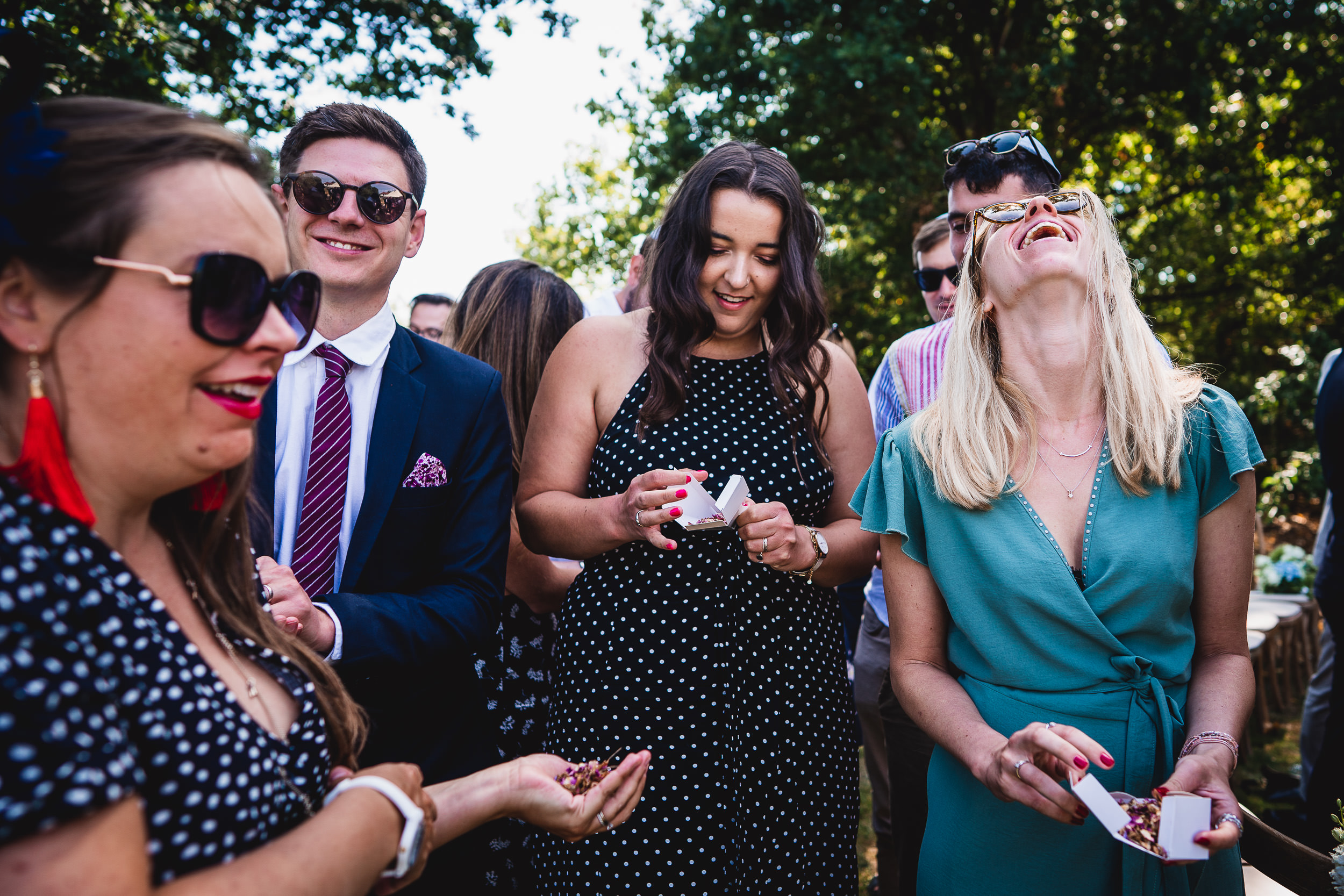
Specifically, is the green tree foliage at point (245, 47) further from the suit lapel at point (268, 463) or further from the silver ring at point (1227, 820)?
the silver ring at point (1227, 820)

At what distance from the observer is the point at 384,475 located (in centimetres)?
230

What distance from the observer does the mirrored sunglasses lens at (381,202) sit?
2506 millimetres

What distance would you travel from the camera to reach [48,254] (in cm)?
111

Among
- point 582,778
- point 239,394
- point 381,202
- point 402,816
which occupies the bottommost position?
point 582,778

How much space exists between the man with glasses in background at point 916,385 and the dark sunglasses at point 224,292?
214 centimetres

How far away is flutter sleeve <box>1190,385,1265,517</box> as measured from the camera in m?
2.18

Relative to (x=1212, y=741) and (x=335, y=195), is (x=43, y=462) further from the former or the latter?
(x=1212, y=741)

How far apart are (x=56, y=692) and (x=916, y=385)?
10.2 feet

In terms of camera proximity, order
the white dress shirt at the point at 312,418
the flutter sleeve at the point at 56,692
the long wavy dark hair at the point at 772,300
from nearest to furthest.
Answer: the flutter sleeve at the point at 56,692
the white dress shirt at the point at 312,418
the long wavy dark hair at the point at 772,300

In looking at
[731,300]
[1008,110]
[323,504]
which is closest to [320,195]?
[323,504]

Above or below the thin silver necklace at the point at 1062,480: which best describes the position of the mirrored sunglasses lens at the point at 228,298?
above

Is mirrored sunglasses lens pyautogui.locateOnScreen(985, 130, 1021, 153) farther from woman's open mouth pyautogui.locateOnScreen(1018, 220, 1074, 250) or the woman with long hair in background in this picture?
the woman with long hair in background

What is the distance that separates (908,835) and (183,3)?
667cm

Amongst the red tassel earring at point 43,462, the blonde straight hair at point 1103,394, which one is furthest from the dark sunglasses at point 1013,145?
the red tassel earring at point 43,462
